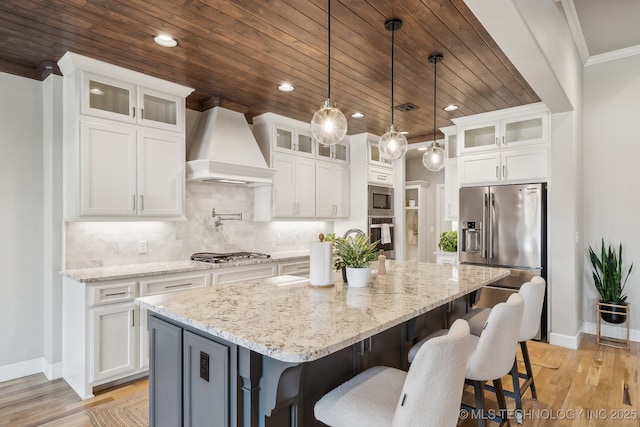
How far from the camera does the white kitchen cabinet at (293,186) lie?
4.59 m

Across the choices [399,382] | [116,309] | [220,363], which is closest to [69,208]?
[116,309]

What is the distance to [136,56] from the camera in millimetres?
2945

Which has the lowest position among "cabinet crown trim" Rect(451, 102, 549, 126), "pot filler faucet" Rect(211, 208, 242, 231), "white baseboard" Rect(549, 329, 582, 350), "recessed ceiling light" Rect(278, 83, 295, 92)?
"white baseboard" Rect(549, 329, 582, 350)

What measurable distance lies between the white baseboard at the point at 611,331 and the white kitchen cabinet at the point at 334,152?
11.6ft

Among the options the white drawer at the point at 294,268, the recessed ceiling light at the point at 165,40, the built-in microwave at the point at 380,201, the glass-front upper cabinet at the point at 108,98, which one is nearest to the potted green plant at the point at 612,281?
the built-in microwave at the point at 380,201

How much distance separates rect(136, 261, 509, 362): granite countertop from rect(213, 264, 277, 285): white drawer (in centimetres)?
123

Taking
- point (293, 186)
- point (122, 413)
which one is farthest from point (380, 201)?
point (122, 413)

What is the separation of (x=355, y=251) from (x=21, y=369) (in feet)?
9.88

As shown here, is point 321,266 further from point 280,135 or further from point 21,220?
point 280,135

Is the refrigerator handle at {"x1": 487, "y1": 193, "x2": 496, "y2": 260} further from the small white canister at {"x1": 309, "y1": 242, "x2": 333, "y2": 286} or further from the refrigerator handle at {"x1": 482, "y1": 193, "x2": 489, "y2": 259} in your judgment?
the small white canister at {"x1": 309, "y1": 242, "x2": 333, "y2": 286}

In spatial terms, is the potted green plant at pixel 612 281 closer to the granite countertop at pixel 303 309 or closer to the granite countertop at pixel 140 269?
the granite countertop at pixel 303 309

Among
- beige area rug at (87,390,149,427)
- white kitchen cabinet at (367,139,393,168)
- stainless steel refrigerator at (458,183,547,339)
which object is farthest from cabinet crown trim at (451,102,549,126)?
beige area rug at (87,390,149,427)

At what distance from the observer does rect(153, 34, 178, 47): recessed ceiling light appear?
8.65 ft

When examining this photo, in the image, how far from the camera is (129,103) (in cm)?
327
